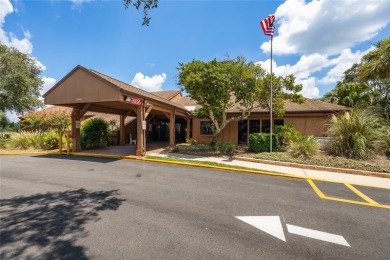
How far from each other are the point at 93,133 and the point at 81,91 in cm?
414

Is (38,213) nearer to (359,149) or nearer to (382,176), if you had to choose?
(382,176)

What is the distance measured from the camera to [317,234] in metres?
3.47

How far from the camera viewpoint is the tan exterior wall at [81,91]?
34.3 feet

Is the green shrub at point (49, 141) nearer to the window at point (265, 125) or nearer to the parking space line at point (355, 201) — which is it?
the window at point (265, 125)

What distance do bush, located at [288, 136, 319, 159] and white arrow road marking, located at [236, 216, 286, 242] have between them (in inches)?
285

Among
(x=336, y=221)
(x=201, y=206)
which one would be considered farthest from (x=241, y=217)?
(x=336, y=221)

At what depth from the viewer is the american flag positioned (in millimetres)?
11091

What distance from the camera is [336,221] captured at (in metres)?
3.99

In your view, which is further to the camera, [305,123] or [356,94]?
[356,94]

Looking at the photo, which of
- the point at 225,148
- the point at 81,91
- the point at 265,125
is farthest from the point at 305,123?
the point at 81,91

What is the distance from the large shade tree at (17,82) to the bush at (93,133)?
33.8 ft

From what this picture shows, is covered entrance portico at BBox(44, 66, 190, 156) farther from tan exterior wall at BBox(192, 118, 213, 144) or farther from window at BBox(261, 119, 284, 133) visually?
window at BBox(261, 119, 284, 133)

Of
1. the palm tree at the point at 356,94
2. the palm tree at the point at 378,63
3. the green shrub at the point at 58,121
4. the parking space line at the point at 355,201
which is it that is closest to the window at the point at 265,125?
the palm tree at the point at 378,63

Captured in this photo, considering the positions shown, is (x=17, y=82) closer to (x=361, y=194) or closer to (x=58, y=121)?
(x=58, y=121)
